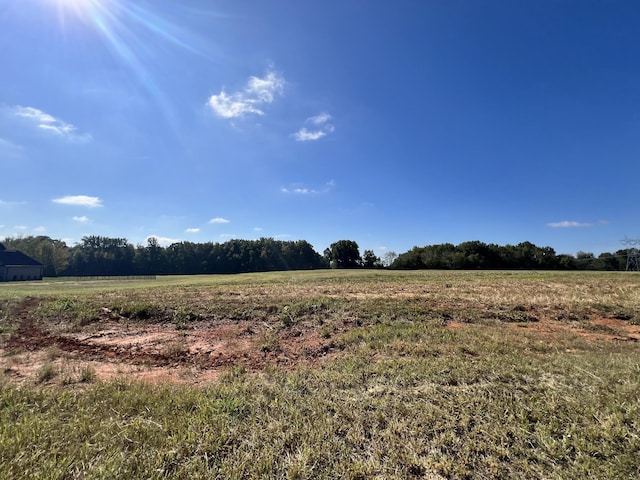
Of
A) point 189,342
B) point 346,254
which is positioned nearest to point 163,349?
point 189,342

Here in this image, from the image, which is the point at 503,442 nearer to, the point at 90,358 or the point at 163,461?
the point at 163,461

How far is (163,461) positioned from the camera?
2.75 m

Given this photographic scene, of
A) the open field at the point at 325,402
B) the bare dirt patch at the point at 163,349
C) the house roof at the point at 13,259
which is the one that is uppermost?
the house roof at the point at 13,259

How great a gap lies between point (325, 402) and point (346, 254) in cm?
8027

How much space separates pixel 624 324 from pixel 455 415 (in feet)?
31.2

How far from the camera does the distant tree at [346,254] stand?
8262 centimetres

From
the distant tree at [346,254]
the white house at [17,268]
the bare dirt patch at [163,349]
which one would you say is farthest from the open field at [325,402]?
the distant tree at [346,254]

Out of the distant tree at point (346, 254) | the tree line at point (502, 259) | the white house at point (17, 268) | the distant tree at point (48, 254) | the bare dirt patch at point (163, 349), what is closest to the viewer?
the bare dirt patch at point (163, 349)

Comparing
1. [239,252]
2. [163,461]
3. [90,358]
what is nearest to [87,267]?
[239,252]

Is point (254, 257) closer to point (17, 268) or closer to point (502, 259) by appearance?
point (17, 268)

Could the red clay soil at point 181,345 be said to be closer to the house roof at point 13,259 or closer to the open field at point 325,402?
the open field at point 325,402

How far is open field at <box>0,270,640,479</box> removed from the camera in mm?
A: 2715

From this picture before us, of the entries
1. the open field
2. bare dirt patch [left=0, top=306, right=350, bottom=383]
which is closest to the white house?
bare dirt patch [left=0, top=306, right=350, bottom=383]

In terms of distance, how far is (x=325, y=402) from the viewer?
3859 mm
